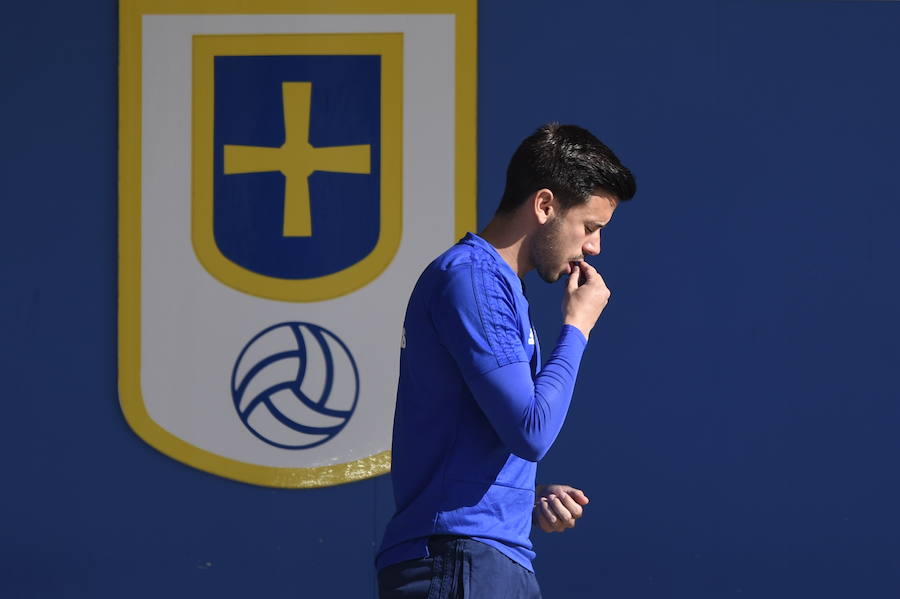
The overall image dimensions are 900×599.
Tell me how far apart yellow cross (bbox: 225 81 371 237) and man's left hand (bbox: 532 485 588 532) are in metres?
1.80

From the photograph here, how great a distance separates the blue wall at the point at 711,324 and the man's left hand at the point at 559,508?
160cm

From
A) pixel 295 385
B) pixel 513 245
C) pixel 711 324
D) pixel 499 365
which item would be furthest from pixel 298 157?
pixel 499 365

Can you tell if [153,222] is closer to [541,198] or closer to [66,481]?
[66,481]

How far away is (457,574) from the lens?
1723mm

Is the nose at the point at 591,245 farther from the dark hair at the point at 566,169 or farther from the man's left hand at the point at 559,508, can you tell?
the man's left hand at the point at 559,508

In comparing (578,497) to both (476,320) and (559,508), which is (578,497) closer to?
(559,508)

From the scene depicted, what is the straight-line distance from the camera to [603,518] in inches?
137

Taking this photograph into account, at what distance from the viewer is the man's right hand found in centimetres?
188

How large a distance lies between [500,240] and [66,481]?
2211 millimetres

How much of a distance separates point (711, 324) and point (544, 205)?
1725 mm

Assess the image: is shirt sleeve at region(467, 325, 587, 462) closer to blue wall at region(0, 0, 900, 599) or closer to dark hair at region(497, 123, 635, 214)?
dark hair at region(497, 123, 635, 214)

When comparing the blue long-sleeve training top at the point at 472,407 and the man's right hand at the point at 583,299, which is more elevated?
the man's right hand at the point at 583,299

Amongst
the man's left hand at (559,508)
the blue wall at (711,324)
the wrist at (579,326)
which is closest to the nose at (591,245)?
the wrist at (579,326)

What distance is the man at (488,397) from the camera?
1703 mm
